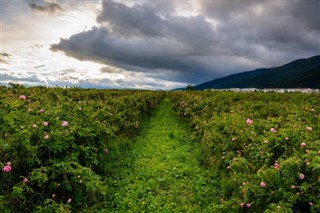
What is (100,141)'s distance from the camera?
8.63m

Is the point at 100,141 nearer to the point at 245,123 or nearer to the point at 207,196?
the point at 207,196

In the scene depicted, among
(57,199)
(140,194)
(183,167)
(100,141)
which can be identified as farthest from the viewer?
(183,167)

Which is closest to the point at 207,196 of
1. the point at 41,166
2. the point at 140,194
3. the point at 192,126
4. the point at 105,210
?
the point at 140,194

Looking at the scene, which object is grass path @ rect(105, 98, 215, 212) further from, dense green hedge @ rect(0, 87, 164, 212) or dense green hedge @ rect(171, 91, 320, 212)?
dense green hedge @ rect(0, 87, 164, 212)

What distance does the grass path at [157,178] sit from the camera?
23.7 feet

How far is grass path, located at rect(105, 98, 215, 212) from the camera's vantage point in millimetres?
7230

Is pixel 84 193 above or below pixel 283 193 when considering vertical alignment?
below

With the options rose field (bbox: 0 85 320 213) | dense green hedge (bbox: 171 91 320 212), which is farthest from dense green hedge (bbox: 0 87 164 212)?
dense green hedge (bbox: 171 91 320 212)

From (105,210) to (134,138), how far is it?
7.61m

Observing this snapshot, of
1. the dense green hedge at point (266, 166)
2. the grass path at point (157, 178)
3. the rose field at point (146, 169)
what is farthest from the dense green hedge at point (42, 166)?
the dense green hedge at point (266, 166)

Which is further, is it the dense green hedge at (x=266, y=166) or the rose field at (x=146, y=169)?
the rose field at (x=146, y=169)

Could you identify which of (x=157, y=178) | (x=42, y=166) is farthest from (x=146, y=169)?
(x=42, y=166)

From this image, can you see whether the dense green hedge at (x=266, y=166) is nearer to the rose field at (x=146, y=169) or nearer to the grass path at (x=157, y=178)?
the rose field at (x=146, y=169)

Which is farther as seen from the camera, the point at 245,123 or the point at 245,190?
the point at 245,123
